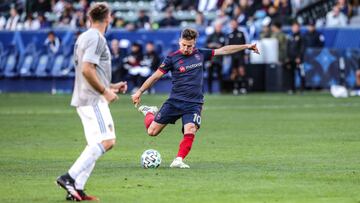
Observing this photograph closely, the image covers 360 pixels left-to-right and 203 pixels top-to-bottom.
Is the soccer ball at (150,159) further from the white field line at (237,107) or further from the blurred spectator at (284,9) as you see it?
the blurred spectator at (284,9)

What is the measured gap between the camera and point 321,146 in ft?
60.1

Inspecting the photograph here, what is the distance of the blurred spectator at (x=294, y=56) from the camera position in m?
35.9

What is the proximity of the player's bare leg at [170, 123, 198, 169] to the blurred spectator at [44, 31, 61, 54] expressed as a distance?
2556 centimetres

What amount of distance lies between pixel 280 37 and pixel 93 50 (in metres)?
25.9

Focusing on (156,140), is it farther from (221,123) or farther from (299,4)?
(299,4)

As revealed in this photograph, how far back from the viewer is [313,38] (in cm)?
3684

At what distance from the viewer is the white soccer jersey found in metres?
11.5

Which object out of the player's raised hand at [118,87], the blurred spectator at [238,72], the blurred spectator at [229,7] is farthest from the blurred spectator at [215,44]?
the player's raised hand at [118,87]

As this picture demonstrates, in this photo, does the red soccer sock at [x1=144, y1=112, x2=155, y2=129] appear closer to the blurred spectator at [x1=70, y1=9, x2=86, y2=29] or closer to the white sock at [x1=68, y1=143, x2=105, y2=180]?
the white sock at [x1=68, y1=143, x2=105, y2=180]

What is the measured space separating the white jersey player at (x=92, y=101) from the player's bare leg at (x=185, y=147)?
3.39m

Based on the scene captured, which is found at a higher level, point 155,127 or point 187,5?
point 155,127

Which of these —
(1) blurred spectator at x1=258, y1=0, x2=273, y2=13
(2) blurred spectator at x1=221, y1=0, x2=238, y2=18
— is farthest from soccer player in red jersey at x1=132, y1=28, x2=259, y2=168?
(2) blurred spectator at x1=221, y1=0, x2=238, y2=18

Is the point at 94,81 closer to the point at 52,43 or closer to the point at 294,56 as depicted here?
the point at 294,56

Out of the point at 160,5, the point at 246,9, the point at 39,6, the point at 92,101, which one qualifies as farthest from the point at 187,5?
the point at 92,101
